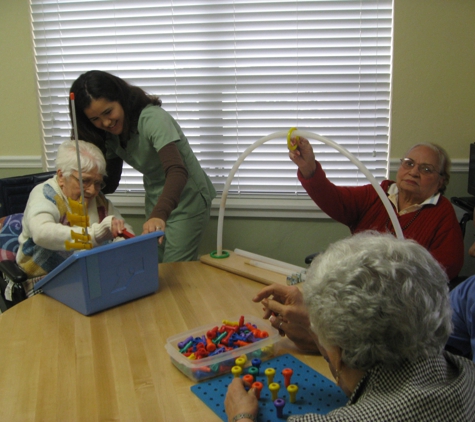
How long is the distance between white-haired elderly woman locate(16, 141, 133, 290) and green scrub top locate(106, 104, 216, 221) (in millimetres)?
241

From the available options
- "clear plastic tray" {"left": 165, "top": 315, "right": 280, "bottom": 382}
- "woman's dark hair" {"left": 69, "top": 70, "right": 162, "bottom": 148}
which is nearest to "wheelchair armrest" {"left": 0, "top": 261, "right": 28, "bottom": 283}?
"woman's dark hair" {"left": 69, "top": 70, "right": 162, "bottom": 148}

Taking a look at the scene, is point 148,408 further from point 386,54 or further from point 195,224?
point 386,54

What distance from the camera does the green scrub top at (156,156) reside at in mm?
2213

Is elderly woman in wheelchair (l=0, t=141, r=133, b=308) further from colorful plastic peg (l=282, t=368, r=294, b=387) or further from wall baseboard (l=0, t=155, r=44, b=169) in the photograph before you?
wall baseboard (l=0, t=155, r=44, b=169)

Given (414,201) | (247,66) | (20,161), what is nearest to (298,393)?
(414,201)

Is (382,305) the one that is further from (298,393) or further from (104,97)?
(104,97)

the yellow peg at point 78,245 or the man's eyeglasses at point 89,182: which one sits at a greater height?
the man's eyeglasses at point 89,182

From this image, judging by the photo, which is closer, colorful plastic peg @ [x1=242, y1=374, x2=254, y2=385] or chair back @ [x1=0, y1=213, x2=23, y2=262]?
colorful plastic peg @ [x1=242, y1=374, x2=254, y2=385]

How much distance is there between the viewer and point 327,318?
2.98ft

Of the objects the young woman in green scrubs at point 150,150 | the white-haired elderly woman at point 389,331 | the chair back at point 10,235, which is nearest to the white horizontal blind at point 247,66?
the young woman in green scrubs at point 150,150

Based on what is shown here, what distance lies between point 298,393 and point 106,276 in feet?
2.50

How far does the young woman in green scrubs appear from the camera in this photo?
2.12 metres

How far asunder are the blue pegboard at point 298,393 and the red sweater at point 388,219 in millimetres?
808

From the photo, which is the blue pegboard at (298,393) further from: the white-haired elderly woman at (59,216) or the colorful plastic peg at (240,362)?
the white-haired elderly woman at (59,216)
